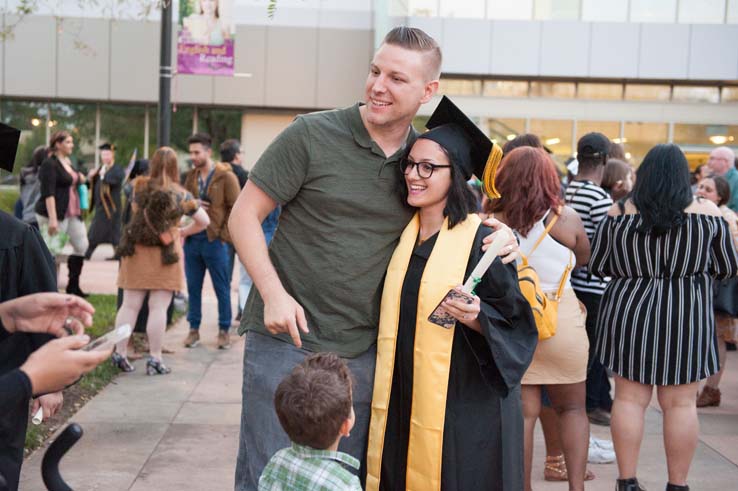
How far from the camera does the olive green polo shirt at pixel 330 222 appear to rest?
3.29 m

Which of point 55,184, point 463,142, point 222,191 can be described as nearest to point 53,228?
point 55,184

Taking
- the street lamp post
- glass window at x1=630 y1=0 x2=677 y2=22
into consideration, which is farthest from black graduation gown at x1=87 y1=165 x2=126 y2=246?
glass window at x1=630 y1=0 x2=677 y2=22

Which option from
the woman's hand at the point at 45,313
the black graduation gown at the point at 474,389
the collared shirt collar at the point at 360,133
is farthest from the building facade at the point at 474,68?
the woman's hand at the point at 45,313

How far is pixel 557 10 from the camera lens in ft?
75.8

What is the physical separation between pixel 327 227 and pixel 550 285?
173cm

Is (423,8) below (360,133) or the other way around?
the other way around

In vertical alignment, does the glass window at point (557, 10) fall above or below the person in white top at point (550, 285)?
above

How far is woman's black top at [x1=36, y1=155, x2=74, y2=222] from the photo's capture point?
34.0 feet

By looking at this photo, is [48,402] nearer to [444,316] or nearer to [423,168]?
[444,316]

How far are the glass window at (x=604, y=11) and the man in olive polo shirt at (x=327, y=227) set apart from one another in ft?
69.2

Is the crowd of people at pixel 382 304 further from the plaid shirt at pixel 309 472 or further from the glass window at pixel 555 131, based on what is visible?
the glass window at pixel 555 131

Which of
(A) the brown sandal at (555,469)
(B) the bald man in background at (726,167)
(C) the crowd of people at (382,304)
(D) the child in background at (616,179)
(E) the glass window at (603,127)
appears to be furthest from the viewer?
(E) the glass window at (603,127)

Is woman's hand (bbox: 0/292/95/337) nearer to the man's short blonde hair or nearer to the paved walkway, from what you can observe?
the man's short blonde hair

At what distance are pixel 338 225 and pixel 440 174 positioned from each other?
0.43 metres
